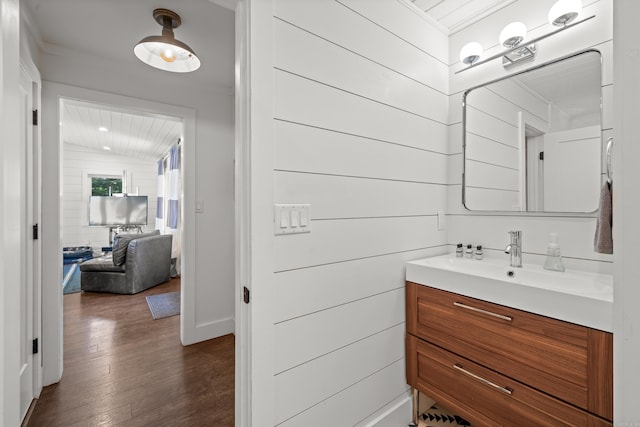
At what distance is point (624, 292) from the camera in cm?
28

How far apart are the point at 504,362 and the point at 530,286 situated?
37cm

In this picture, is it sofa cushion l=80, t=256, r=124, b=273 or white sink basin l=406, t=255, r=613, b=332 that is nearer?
white sink basin l=406, t=255, r=613, b=332

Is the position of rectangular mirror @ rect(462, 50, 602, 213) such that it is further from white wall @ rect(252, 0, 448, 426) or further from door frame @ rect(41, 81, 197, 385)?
door frame @ rect(41, 81, 197, 385)

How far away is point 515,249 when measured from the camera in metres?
1.53

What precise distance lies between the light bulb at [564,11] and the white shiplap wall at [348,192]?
604 millimetres

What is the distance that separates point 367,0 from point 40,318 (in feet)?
9.35

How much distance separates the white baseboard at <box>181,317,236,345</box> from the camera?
2.68 m

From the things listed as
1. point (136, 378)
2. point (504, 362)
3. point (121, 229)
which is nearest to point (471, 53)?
point (504, 362)

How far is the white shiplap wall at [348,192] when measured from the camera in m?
1.18

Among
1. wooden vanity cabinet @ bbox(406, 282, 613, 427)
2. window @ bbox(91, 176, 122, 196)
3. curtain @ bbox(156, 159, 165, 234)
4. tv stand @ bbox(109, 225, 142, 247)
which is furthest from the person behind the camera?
window @ bbox(91, 176, 122, 196)

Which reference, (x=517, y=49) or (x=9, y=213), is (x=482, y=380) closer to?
(x=517, y=49)

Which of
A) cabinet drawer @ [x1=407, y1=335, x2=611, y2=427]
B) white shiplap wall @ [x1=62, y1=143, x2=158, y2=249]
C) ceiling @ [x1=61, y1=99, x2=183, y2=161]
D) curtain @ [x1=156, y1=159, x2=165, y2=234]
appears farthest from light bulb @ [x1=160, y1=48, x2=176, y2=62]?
white shiplap wall @ [x1=62, y1=143, x2=158, y2=249]

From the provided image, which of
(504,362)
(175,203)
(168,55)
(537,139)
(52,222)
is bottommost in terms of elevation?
(504,362)

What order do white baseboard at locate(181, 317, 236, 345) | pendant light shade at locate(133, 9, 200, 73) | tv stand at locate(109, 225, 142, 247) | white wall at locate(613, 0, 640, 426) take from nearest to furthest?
white wall at locate(613, 0, 640, 426), pendant light shade at locate(133, 9, 200, 73), white baseboard at locate(181, 317, 236, 345), tv stand at locate(109, 225, 142, 247)
